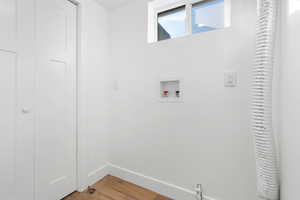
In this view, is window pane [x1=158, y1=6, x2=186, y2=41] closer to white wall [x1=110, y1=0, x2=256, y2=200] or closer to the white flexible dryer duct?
white wall [x1=110, y1=0, x2=256, y2=200]

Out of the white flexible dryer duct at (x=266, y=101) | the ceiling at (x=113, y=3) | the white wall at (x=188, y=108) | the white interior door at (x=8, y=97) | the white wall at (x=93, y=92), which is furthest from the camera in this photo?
the ceiling at (x=113, y=3)

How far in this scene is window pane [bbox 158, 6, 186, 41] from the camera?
1648mm

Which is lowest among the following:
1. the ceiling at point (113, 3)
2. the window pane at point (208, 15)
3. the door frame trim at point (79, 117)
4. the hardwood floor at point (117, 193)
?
the hardwood floor at point (117, 193)

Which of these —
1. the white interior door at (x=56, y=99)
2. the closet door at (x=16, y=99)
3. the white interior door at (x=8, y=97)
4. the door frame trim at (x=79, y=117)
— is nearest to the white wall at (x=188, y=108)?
Result: the door frame trim at (x=79, y=117)

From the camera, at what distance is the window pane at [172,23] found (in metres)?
1.65

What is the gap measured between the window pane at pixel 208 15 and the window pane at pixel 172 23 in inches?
5.0

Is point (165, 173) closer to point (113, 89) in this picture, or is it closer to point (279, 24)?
point (113, 89)

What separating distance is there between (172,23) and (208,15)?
0.41 m

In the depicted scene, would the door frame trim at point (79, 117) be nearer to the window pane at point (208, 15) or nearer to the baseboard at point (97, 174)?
the baseboard at point (97, 174)

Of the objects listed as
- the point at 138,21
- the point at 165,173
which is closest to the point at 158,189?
the point at 165,173

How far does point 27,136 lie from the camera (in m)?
1.23

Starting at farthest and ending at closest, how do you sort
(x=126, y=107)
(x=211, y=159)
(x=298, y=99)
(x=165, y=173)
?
(x=126, y=107) → (x=165, y=173) → (x=211, y=159) → (x=298, y=99)

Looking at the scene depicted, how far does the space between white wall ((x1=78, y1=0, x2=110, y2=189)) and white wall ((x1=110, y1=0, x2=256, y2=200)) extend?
0.12 metres

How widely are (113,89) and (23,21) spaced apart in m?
1.07
